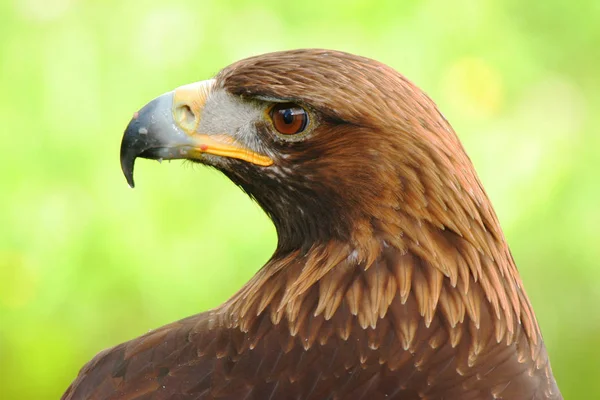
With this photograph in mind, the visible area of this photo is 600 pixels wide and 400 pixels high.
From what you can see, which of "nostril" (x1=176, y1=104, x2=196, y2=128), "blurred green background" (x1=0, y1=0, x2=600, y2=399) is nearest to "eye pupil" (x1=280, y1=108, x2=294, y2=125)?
"nostril" (x1=176, y1=104, x2=196, y2=128)

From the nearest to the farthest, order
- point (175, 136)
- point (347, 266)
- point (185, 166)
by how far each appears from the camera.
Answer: point (347, 266)
point (175, 136)
point (185, 166)

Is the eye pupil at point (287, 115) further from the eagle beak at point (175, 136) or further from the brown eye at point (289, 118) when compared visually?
the eagle beak at point (175, 136)

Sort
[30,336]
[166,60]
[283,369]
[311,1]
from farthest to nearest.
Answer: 1. [311,1]
2. [166,60]
3. [30,336]
4. [283,369]

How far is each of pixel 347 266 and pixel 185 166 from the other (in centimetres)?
248

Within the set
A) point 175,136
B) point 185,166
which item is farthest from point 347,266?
point 185,166

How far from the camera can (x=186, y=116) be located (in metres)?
2.95

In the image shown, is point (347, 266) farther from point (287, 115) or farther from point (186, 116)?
point (186, 116)

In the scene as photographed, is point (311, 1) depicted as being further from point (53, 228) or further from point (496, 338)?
point (496, 338)

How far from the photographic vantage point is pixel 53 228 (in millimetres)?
5379

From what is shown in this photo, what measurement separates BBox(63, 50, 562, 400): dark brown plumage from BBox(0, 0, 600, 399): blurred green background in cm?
243

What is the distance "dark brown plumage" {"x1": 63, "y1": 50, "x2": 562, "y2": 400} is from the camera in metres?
2.61

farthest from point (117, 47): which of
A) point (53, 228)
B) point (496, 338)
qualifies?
point (496, 338)

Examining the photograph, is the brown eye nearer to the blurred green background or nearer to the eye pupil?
the eye pupil

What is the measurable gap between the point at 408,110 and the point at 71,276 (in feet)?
9.74
